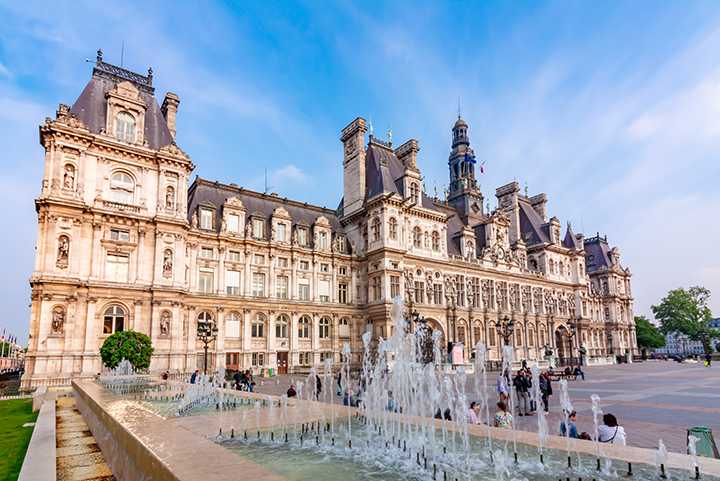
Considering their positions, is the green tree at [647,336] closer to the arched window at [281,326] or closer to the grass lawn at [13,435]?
the arched window at [281,326]

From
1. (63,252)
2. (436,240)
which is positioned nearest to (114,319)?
(63,252)

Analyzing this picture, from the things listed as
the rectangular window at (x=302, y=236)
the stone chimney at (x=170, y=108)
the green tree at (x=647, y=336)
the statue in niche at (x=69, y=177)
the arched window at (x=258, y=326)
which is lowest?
the green tree at (x=647, y=336)

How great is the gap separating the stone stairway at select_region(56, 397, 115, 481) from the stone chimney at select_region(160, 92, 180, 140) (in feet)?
104

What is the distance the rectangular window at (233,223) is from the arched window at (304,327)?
10.6m

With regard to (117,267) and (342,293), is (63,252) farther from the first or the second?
(342,293)

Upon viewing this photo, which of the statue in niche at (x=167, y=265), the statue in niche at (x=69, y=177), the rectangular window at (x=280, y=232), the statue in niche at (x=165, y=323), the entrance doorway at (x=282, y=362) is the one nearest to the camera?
the statue in niche at (x=69, y=177)

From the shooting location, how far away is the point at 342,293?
4588 cm

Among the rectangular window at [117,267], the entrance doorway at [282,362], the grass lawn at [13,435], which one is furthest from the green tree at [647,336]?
the grass lawn at [13,435]

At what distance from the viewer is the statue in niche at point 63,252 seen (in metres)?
29.3

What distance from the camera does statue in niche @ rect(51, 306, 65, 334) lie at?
28438 millimetres

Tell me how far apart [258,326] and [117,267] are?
12.8 meters

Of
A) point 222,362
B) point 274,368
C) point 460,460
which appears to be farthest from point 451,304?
point 460,460

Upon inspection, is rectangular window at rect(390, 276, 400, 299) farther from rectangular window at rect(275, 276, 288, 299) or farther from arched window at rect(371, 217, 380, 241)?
rectangular window at rect(275, 276, 288, 299)

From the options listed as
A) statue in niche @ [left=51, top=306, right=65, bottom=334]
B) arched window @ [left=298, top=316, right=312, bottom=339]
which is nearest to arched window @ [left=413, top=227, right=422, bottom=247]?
arched window @ [left=298, top=316, right=312, bottom=339]
